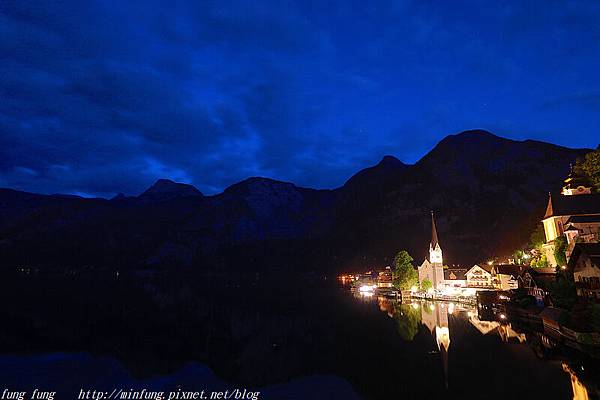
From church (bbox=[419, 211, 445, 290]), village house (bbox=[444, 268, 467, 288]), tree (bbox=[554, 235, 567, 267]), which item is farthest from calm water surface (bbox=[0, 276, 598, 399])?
church (bbox=[419, 211, 445, 290])

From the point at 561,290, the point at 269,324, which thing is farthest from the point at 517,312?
the point at 269,324

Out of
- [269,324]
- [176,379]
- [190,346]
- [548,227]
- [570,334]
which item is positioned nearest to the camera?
[176,379]

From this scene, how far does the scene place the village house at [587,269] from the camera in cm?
4564

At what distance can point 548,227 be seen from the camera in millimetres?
79250

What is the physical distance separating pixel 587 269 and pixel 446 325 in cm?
2256

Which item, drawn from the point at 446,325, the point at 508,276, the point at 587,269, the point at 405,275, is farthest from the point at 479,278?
the point at 587,269

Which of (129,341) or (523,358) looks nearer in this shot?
(523,358)

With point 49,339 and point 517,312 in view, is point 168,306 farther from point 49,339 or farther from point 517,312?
point 517,312

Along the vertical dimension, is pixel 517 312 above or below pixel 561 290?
below

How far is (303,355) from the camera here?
48.8m

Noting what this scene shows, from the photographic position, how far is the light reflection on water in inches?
1444

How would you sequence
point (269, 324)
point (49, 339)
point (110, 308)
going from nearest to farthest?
point (49, 339) → point (269, 324) → point (110, 308)

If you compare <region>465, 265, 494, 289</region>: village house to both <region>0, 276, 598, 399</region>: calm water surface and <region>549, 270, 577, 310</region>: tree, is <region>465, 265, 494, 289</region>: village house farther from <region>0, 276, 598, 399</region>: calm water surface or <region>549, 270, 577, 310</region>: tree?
<region>549, 270, 577, 310</region>: tree

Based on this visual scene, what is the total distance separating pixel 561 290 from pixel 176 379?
50857 millimetres
